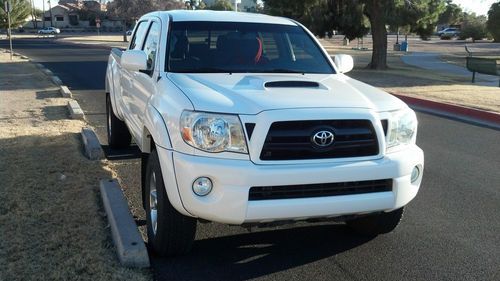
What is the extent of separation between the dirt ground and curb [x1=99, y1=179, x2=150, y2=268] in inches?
3.0

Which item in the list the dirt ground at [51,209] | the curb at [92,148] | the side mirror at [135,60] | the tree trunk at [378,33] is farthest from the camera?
the tree trunk at [378,33]

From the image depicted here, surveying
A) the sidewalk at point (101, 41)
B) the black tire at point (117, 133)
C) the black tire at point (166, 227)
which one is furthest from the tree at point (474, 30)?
the black tire at point (166, 227)

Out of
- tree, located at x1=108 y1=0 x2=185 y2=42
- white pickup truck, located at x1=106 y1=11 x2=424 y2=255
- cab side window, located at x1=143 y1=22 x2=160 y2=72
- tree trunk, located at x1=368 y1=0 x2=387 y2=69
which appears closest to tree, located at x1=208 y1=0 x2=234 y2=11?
tree, located at x1=108 y1=0 x2=185 y2=42

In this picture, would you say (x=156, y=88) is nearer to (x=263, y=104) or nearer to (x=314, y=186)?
(x=263, y=104)

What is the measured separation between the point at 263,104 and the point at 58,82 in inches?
551

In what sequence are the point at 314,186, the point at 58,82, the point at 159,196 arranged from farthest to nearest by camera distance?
the point at 58,82 → the point at 159,196 → the point at 314,186

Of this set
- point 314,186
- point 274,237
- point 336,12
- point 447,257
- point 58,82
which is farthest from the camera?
point 336,12

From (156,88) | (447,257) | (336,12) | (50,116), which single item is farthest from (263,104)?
(336,12)

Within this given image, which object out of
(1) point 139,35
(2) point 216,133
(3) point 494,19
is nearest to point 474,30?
(3) point 494,19

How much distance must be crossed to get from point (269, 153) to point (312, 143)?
0.99ft

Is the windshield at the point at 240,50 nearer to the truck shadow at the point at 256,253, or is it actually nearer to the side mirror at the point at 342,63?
the side mirror at the point at 342,63

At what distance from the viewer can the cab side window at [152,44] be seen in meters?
5.13

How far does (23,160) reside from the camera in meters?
6.68

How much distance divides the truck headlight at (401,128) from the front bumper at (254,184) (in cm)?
30
